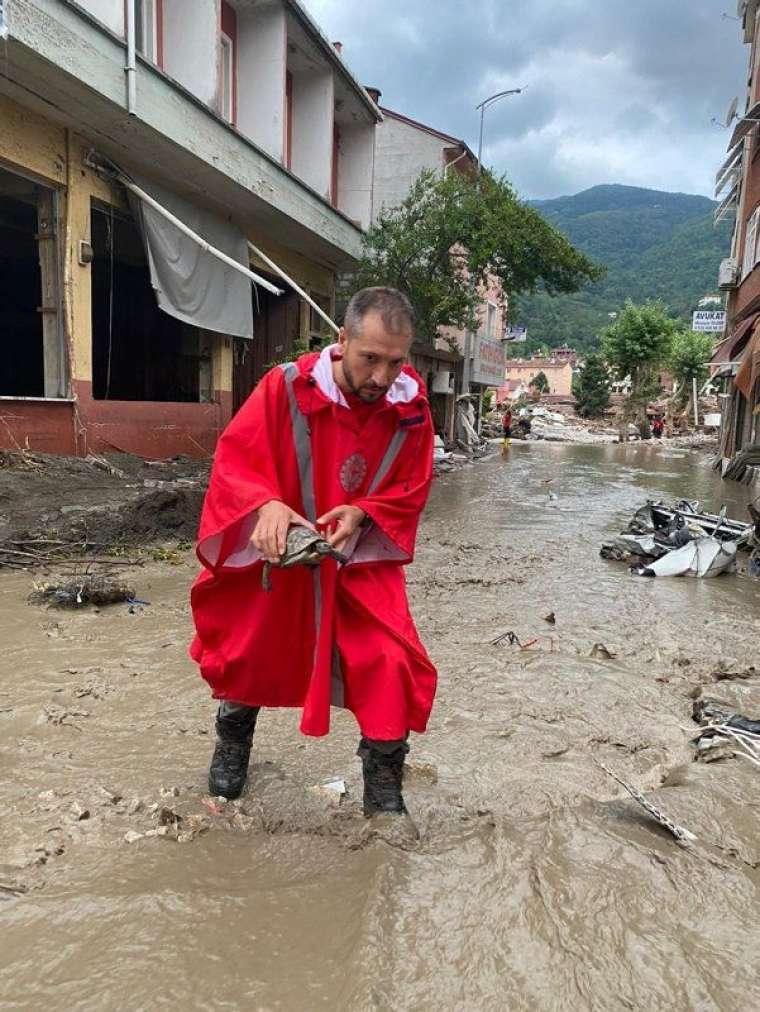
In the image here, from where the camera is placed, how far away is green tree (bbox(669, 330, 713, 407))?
161 feet

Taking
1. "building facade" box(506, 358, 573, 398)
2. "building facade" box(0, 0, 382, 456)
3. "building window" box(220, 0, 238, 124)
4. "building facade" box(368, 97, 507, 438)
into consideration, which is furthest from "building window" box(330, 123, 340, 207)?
"building facade" box(506, 358, 573, 398)

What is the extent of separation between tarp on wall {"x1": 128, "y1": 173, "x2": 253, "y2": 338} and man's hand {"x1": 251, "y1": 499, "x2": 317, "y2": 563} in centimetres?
861

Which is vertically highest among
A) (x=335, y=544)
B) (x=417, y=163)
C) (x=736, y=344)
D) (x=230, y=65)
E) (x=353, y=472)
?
(x=417, y=163)

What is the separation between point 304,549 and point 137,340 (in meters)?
13.3

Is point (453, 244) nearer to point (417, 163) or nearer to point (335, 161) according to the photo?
point (335, 161)

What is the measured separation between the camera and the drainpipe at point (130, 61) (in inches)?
305

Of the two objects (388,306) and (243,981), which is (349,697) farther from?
(388,306)

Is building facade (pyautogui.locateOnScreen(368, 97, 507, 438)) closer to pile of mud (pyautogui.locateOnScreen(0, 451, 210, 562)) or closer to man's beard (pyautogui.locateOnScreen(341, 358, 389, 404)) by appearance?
pile of mud (pyautogui.locateOnScreen(0, 451, 210, 562))

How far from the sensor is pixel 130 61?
7742 millimetres

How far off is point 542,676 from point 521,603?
1765 mm

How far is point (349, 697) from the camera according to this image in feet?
7.66

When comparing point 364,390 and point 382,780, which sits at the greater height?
point 364,390

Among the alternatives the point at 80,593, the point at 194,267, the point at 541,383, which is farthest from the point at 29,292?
the point at 541,383

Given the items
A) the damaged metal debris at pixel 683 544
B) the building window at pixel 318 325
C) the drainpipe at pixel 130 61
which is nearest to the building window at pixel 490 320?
the building window at pixel 318 325
